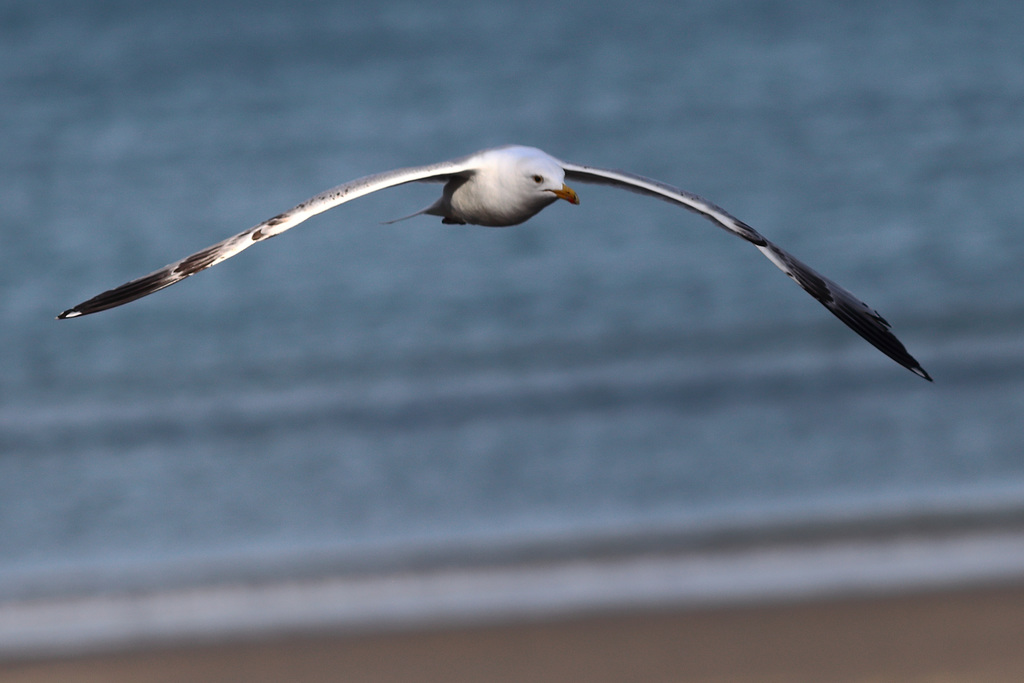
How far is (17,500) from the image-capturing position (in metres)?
11.7

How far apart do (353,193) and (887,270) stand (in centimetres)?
1333

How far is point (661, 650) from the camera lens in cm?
782

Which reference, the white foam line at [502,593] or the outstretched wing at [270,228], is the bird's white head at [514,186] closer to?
the outstretched wing at [270,228]

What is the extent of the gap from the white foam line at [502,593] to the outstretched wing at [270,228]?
404 cm

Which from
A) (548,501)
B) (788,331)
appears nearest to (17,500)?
(548,501)

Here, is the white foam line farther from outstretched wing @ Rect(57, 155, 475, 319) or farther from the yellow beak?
the yellow beak

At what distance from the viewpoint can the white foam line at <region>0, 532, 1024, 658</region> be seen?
337 inches

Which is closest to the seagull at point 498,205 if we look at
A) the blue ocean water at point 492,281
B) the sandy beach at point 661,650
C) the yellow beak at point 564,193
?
the yellow beak at point 564,193

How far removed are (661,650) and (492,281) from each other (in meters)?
9.58

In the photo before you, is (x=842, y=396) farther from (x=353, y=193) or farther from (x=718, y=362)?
(x=353, y=193)

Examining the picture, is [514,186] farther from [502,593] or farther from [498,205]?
[502,593]

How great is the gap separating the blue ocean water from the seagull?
480 centimetres

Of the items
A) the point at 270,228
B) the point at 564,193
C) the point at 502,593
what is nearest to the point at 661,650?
the point at 502,593

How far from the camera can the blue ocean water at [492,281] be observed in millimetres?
11094
